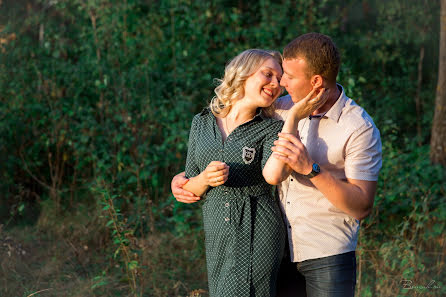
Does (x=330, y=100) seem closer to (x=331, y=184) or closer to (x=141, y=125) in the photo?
(x=331, y=184)

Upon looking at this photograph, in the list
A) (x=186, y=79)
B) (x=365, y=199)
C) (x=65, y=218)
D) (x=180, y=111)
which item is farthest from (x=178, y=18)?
(x=365, y=199)

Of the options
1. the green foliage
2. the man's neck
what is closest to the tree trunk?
the green foliage

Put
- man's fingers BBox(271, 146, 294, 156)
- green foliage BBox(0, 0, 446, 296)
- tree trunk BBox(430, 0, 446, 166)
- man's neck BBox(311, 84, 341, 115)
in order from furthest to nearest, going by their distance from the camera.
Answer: tree trunk BBox(430, 0, 446, 166)
green foliage BBox(0, 0, 446, 296)
man's neck BBox(311, 84, 341, 115)
man's fingers BBox(271, 146, 294, 156)

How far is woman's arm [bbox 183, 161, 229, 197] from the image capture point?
2.51 m

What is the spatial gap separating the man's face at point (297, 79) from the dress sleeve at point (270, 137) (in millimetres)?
184

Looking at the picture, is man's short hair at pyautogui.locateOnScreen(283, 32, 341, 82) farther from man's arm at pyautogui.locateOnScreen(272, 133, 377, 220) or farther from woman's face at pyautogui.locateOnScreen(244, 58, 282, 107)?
man's arm at pyautogui.locateOnScreen(272, 133, 377, 220)

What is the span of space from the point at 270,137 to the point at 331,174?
1.29 feet

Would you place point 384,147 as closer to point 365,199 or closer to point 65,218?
point 365,199

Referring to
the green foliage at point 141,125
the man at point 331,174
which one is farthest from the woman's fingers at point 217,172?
the green foliage at point 141,125

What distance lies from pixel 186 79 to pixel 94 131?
1.20 metres

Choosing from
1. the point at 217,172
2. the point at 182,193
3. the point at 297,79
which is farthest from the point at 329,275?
the point at 297,79

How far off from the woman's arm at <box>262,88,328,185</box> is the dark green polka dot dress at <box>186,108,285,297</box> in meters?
0.21

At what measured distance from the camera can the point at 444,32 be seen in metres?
5.96

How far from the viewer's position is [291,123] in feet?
8.12
